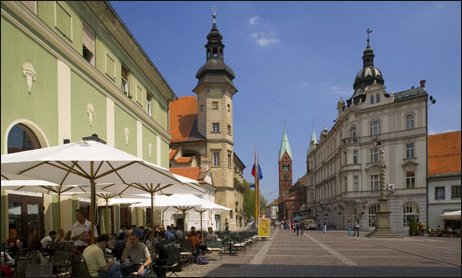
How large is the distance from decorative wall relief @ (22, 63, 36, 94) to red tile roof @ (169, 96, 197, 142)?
44851 mm

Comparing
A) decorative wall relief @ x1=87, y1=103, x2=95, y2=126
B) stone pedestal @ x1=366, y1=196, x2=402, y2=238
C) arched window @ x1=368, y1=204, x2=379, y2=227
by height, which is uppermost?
decorative wall relief @ x1=87, y1=103, x2=95, y2=126

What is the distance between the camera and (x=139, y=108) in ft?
77.7

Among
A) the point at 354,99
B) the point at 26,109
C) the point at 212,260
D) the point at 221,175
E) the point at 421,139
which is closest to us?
the point at 26,109

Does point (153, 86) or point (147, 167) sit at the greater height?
point (153, 86)

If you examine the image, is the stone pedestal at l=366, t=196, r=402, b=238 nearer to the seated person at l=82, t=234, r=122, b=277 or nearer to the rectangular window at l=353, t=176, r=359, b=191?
the rectangular window at l=353, t=176, r=359, b=191

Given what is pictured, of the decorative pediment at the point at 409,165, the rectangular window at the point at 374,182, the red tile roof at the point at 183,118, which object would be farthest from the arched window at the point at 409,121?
the red tile roof at the point at 183,118

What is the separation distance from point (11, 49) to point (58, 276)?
231 inches

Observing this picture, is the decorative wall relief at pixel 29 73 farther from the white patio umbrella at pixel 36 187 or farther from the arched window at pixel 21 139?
the white patio umbrella at pixel 36 187

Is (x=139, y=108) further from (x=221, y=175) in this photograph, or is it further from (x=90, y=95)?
(x=221, y=175)

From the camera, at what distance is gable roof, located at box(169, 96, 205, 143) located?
189 feet

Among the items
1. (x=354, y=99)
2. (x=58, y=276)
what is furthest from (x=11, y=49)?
(x=354, y=99)

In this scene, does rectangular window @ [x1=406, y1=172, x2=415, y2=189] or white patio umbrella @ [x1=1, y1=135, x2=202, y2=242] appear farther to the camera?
rectangular window @ [x1=406, y1=172, x2=415, y2=189]

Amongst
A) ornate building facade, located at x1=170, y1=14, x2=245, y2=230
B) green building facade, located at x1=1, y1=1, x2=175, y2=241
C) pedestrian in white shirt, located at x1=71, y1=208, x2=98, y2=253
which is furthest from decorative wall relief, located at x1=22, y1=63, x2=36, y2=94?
ornate building facade, located at x1=170, y1=14, x2=245, y2=230

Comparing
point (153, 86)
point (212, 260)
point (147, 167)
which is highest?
point (153, 86)
